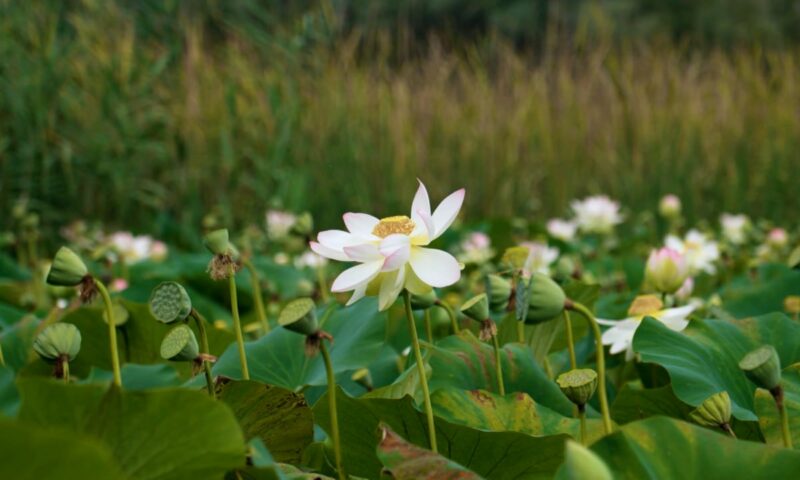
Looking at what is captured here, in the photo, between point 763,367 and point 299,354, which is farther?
point 299,354

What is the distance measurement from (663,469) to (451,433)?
0.16m

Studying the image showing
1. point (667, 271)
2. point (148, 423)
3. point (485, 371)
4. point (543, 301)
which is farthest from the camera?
point (667, 271)

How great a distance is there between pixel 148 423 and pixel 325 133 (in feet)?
12.4

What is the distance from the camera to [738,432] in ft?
2.49

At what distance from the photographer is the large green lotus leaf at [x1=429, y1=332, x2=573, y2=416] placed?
2.68ft

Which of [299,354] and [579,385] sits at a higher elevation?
[579,385]

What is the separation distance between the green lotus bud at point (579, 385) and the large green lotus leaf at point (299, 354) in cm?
25

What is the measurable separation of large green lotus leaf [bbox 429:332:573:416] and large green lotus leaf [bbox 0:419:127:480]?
0.45m

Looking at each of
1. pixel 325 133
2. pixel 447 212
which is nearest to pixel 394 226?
pixel 447 212

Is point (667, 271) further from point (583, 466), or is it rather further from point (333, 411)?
point (583, 466)

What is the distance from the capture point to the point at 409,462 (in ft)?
1.78

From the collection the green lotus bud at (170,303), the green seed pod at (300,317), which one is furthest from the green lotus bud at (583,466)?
the green lotus bud at (170,303)

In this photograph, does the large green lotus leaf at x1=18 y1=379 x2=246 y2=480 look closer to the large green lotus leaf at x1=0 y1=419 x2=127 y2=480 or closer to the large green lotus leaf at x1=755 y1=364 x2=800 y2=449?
the large green lotus leaf at x1=0 y1=419 x2=127 y2=480

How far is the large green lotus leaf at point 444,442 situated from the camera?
63 centimetres
